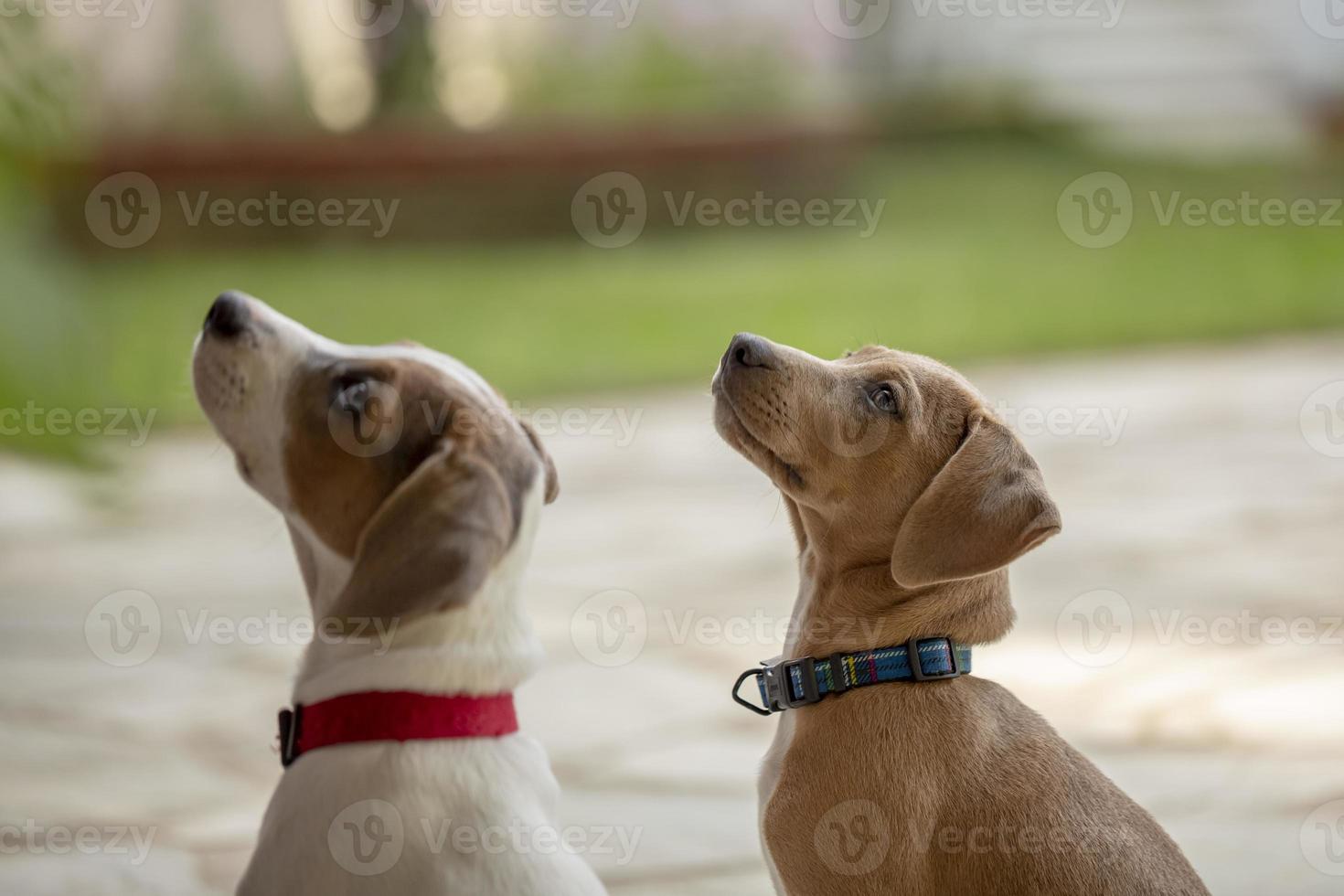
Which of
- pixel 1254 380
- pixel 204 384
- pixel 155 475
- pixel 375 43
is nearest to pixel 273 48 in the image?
pixel 375 43

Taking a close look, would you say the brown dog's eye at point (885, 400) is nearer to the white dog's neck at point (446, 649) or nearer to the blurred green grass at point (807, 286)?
the white dog's neck at point (446, 649)

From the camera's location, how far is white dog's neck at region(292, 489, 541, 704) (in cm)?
264

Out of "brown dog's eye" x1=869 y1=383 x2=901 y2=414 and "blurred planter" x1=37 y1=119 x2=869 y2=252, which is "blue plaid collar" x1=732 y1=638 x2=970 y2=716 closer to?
"brown dog's eye" x1=869 y1=383 x2=901 y2=414

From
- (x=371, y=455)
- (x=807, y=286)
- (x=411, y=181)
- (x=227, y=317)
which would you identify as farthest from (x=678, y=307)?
(x=371, y=455)

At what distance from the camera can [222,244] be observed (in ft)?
48.4

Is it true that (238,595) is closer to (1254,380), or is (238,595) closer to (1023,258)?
(1254,380)

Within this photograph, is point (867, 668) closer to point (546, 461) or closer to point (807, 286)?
point (546, 461)

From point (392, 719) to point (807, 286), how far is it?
36.3 ft

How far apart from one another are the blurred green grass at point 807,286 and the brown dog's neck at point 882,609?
702 centimetres

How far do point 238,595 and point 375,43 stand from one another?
1055cm

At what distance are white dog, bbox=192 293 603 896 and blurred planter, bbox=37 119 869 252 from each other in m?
11.9

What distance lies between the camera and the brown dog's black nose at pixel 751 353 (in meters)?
3.14

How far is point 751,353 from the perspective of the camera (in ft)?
10.3

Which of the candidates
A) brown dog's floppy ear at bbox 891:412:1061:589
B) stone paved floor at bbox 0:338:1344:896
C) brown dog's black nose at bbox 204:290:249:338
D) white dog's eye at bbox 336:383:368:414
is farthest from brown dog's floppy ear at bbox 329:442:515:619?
stone paved floor at bbox 0:338:1344:896
